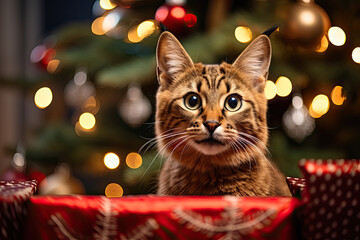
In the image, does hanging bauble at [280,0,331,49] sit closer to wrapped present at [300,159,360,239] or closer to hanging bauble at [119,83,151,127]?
hanging bauble at [119,83,151,127]

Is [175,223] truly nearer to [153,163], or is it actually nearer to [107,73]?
[153,163]

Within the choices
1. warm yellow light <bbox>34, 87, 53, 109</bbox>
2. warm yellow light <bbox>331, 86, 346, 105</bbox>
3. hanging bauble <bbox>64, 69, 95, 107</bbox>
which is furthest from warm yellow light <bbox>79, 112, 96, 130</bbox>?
warm yellow light <bbox>331, 86, 346, 105</bbox>

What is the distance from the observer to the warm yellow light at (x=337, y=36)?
1.01m

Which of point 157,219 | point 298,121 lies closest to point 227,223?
point 157,219

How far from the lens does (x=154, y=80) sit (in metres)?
0.71

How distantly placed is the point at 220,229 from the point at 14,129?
2.12 meters

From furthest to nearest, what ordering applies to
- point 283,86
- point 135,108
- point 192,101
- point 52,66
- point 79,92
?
point 79,92
point 52,66
point 135,108
point 283,86
point 192,101

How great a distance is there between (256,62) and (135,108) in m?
0.64

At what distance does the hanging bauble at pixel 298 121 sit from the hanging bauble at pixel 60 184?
0.82 meters

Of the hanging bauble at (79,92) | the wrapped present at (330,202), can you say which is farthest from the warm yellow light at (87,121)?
the wrapped present at (330,202)

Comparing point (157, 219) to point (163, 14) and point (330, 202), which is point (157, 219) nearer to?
point (330, 202)

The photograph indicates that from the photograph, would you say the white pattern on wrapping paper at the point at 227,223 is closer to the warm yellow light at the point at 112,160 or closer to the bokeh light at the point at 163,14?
the bokeh light at the point at 163,14

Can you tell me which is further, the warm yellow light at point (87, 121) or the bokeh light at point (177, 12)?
the warm yellow light at point (87, 121)

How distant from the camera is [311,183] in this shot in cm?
43
